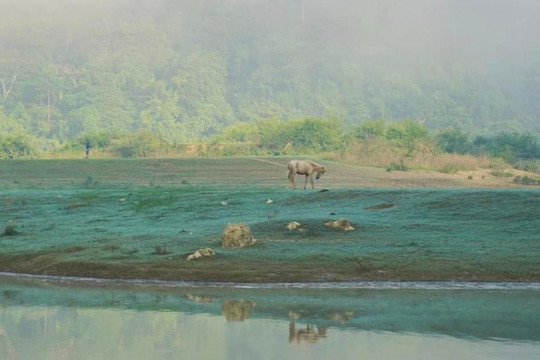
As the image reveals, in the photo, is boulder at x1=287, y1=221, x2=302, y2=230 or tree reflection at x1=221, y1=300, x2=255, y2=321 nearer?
tree reflection at x1=221, y1=300, x2=255, y2=321

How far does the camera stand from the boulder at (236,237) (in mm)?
27344

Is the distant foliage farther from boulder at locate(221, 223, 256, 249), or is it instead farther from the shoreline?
the shoreline

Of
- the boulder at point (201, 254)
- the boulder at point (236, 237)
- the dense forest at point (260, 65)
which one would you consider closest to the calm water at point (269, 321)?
the boulder at point (201, 254)

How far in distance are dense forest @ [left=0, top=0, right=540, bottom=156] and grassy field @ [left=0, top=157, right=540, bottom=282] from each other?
266ft

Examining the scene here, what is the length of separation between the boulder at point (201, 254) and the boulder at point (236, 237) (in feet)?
3.37

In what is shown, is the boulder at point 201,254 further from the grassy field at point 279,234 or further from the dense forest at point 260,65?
the dense forest at point 260,65

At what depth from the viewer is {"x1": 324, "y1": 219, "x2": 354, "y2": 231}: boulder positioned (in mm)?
29391

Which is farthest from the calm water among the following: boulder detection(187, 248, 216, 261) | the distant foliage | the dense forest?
the dense forest

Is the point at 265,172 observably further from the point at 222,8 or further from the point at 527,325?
the point at 222,8

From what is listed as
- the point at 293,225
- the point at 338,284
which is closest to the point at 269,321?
the point at 338,284

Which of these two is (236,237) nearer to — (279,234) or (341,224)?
(279,234)

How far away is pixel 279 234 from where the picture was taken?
1149 inches

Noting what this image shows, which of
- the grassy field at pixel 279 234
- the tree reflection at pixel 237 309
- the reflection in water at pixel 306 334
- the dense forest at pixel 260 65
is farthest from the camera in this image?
the dense forest at pixel 260 65

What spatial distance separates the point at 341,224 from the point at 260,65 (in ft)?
446
